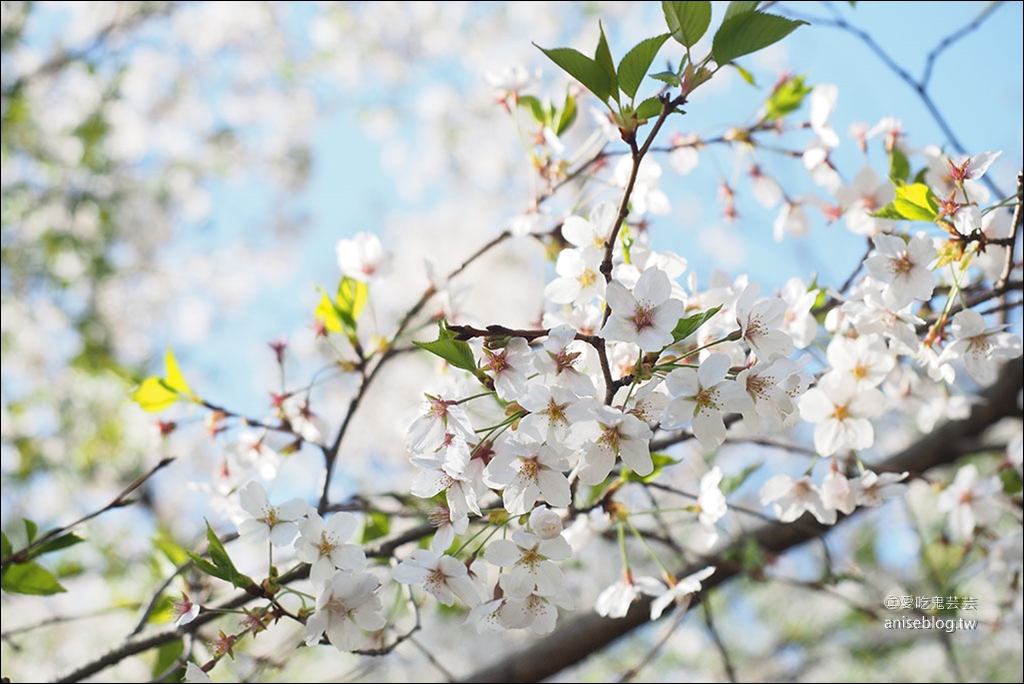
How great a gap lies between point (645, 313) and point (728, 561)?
83 cm

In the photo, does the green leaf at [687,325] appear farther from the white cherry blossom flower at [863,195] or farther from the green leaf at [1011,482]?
the green leaf at [1011,482]

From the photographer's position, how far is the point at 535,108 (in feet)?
3.99

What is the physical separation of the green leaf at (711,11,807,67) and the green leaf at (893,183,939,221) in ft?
1.27

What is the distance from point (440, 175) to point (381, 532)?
563 centimetres

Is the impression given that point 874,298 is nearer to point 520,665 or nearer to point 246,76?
point 520,665

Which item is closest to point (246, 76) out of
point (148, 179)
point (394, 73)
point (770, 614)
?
point (394, 73)

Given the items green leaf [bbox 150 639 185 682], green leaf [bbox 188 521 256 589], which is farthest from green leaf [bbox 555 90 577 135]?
green leaf [bbox 150 639 185 682]

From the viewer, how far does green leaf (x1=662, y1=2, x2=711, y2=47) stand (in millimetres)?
640

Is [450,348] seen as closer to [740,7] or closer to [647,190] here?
[740,7]

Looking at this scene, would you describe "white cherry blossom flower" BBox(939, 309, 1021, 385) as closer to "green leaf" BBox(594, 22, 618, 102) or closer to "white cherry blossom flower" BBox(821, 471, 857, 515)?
"white cherry blossom flower" BBox(821, 471, 857, 515)

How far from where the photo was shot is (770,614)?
12.1 feet

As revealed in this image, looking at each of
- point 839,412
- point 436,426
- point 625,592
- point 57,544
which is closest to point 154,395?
point 57,544

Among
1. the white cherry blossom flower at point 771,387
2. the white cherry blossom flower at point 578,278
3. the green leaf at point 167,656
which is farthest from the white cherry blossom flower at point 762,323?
the green leaf at point 167,656

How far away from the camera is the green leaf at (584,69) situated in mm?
668
